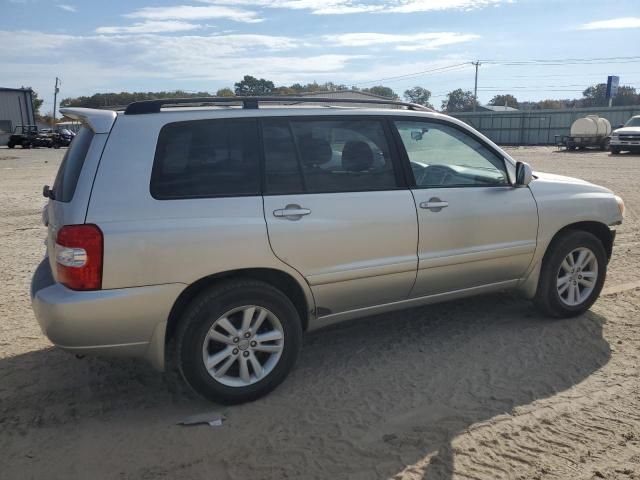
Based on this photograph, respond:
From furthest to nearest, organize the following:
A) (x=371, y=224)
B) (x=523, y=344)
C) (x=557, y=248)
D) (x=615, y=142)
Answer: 1. (x=615, y=142)
2. (x=557, y=248)
3. (x=523, y=344)
4. (x=371, y=224)

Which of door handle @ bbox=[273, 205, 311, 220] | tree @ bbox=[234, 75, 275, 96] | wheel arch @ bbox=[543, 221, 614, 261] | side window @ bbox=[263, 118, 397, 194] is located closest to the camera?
door handle @ bbox=[273, 205, 311, 220]

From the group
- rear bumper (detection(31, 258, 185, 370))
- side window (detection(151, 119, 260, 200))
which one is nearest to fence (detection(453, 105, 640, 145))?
side window (detection(151, 119, 260, 200))

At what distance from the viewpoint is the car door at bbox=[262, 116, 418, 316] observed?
354 cm

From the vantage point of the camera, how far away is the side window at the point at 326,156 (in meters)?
3.60

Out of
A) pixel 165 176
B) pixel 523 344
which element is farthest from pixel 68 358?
pixel 523 344

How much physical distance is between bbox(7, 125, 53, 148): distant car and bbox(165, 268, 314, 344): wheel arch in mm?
45718

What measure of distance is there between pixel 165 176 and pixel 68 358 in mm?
1823

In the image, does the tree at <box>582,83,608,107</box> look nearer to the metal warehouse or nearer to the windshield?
the windshield

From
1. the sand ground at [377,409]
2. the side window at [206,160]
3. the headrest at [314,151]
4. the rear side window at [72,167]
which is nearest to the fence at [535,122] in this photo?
the sand ground at [377,409]

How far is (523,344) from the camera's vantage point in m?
4.32

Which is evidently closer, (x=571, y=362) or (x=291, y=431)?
(x=291, y=431)

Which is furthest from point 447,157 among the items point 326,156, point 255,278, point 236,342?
point 236,342

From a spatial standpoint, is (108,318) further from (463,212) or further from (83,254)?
(463,212)

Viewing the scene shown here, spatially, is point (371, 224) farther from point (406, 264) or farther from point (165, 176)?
point (165, 176)
